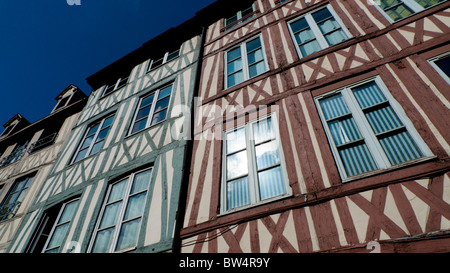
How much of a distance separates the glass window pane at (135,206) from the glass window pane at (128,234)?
171 millimetres

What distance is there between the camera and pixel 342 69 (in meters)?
4.92

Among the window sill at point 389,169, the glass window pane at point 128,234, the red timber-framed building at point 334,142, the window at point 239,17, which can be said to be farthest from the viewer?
the window at point 239,17

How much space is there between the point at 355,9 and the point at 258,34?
2675 millimetres

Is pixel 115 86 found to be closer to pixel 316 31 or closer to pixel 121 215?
pixel 121 215

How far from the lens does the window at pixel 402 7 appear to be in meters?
5.05

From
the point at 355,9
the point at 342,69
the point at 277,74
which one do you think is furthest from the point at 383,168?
the point at 355,9

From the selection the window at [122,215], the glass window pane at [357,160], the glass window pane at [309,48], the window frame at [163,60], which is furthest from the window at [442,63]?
the window frame at [163,60]

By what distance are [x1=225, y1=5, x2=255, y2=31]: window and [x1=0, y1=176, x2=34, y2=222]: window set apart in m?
9.62

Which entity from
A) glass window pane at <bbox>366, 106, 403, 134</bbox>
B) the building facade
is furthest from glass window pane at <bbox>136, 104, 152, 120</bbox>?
glass window pane at <bbox>366, 106, 403, 134</bbox>

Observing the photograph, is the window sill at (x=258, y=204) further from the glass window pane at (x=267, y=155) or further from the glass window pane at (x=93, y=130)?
the glass window pane at (x=93, y=130)

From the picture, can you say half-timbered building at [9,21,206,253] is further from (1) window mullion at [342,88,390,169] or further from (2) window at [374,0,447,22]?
(2) window at [374,0,447,22]

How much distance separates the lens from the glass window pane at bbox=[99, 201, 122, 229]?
5410mm

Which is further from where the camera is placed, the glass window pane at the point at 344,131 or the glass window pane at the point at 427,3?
the glass window pane at the point at 427,3
